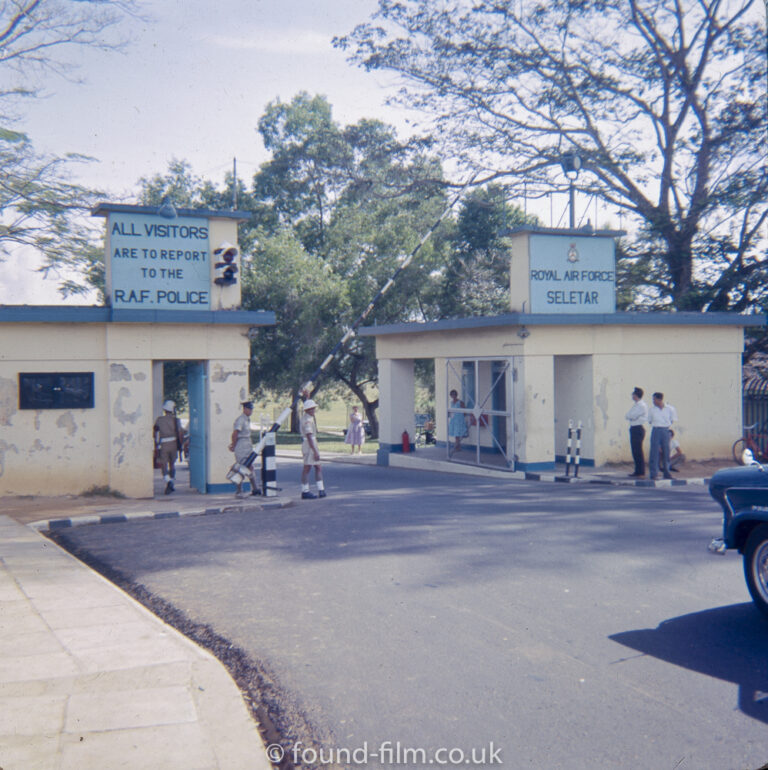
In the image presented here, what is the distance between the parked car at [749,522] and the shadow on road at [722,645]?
286 millimetres

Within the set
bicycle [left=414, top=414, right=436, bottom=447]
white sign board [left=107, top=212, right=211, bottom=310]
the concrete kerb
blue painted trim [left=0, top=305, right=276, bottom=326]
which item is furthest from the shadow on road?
bicycle [left=414, top=414, right=436, bottom=447]

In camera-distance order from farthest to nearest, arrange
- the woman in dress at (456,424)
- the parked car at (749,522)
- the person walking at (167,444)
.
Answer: the woman in dress at (456,424)
the person walking at (167,444)
the parked car at (749,522)

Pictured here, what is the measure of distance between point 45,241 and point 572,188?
15.2 meters

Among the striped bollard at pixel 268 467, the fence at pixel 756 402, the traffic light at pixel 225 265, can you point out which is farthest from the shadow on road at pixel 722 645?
the fence at pixel 756 402

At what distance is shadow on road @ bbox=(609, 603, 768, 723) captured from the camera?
191 inches

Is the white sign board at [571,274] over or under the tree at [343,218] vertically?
under

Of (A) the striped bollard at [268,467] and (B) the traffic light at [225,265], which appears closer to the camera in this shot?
(A) the striped bollard at [268,467]

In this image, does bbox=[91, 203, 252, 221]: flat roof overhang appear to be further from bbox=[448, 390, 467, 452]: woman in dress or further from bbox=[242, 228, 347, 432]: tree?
bbox=[242, 228, 347, 432]: tree

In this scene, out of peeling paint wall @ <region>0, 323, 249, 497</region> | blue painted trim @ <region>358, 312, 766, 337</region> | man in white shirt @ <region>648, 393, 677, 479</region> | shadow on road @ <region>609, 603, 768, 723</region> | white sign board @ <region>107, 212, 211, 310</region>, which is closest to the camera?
shadow on road @ <region>609, 603, 768, 723</region>

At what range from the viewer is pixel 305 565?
8172 millimetres

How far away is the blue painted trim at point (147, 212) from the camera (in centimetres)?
1380

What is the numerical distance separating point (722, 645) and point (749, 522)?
1.16m

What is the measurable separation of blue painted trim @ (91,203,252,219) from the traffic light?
582mm

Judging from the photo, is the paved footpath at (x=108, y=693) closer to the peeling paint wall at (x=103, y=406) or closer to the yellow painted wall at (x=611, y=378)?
the peeling paint wall at (x=103, y=406)
